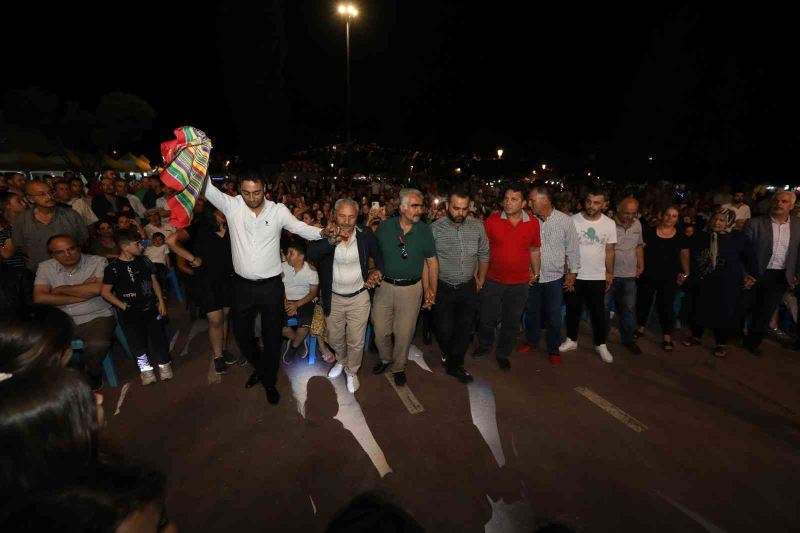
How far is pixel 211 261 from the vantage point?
4.16 meters

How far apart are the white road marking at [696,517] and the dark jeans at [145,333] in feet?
16.1

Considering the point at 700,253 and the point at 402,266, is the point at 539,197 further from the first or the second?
the point at 700,253

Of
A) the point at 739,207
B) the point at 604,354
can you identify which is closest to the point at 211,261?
the point at 604,354

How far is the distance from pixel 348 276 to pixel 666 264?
13.5 feet

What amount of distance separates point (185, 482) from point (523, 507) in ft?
8.14

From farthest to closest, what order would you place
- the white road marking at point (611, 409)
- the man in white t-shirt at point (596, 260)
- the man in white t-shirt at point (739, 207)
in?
the man in white t-shirt at point (739, 207), the man in white t-shirt at point (596, 260), the white road marking at point (611, 409)

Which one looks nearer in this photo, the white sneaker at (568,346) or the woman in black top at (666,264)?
the woman in black top at (666,264)

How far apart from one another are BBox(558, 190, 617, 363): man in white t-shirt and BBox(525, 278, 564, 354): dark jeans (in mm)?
287

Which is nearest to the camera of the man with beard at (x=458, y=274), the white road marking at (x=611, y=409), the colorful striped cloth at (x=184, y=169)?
the colorful striped cloth at (x=184, y=169)

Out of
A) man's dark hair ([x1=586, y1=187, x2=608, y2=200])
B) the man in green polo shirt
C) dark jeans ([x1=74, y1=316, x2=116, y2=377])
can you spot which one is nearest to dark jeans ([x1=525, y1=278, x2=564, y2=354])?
man's dark hair ([x1=586, y1=187, x2=608, y2=200])

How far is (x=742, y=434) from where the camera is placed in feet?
11.3

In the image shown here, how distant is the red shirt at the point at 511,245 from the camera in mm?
4273

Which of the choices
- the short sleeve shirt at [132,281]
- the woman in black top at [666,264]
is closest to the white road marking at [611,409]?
the woman in black top at [666,264]

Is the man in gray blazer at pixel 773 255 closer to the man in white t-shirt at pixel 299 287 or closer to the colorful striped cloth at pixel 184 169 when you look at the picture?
the man in white t-shirt at pixel 299 287
